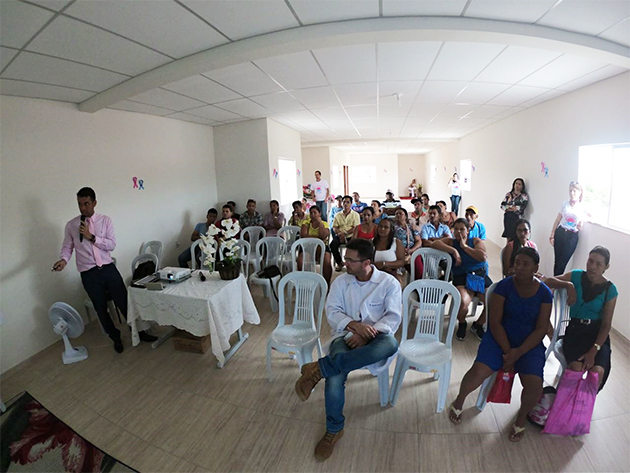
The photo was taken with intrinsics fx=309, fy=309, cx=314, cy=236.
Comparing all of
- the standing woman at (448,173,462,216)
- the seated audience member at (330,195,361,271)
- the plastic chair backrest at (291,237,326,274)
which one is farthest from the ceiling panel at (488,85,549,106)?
the standing woman at (448,173,462,216)

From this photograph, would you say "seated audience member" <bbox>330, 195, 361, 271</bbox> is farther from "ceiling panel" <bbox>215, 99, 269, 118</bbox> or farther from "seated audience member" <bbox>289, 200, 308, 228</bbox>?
"ceiling panel" <bbox>215, 99, 269, 118</bbox>

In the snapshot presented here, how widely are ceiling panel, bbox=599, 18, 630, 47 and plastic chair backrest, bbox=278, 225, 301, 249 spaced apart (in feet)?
12.4

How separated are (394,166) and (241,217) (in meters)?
14.2

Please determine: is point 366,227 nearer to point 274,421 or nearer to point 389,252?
point 389,252

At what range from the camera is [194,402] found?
2443 mm

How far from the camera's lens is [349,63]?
117 inches

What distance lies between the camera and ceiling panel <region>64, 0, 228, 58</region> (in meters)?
1.80

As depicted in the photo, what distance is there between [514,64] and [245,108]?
11.5 feet

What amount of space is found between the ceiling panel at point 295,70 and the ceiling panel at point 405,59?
2.10ft

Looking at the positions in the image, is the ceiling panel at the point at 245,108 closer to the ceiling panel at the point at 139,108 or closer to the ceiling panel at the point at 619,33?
the ceiling panel at the point at 139,108

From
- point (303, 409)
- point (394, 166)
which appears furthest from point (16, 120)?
point (394, 166)

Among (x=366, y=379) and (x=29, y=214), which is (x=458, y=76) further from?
(x=29, y=214)

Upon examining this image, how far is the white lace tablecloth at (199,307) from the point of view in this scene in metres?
2.73

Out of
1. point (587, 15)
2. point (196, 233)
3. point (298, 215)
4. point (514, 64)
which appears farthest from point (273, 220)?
point (587, 15)
